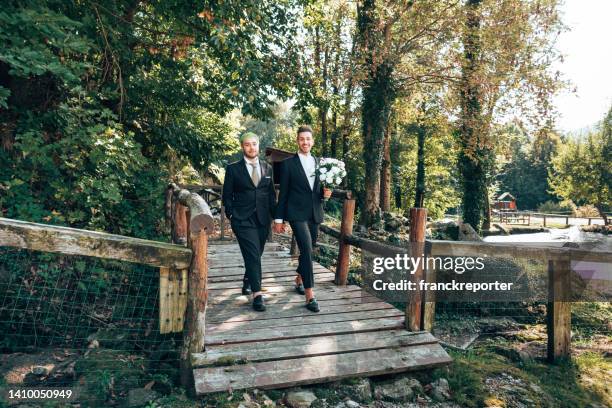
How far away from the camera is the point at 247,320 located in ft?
14.7

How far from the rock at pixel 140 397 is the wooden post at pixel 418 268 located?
101 inches

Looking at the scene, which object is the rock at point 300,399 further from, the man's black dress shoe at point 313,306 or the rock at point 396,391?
the man's black dress shoe at point 313,306

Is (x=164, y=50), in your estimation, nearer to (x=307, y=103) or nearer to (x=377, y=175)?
(x=307, y=103)

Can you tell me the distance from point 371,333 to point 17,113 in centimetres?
583

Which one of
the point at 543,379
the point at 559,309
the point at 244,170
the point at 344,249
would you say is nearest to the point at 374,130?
the point at 344,249

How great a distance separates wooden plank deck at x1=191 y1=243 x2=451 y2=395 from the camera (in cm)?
351

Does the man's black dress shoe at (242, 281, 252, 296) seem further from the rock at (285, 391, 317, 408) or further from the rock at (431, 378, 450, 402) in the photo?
the rock at (431, 378, 450, 402)

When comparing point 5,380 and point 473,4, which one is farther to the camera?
point 473,4

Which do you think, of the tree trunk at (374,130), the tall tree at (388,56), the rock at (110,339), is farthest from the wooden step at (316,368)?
the tree trunk at (374,130)

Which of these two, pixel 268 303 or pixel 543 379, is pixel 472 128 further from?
pixel 268 303

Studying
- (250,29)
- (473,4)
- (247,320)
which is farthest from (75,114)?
(473,4)

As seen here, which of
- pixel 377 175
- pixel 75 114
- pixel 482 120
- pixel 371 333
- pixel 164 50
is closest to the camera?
pixel 371 333

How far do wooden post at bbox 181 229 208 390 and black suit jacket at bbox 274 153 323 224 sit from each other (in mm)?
1297

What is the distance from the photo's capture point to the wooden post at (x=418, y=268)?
4418 mm
